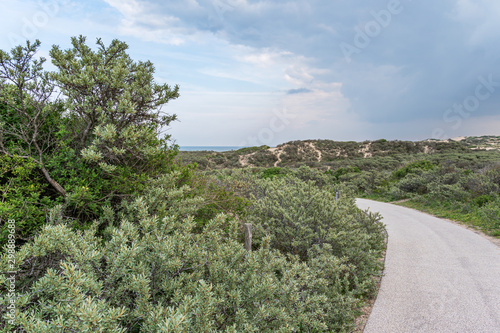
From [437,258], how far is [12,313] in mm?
7217

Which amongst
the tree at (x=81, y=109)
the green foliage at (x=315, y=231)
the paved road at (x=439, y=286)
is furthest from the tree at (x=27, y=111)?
the paved road at (x=439, y=286)

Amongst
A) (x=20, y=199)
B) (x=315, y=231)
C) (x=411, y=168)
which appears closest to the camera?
(x=20, y=199)

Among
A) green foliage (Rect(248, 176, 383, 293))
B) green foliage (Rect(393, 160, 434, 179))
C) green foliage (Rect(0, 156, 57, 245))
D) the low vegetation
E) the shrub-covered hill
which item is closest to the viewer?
the low vegetation

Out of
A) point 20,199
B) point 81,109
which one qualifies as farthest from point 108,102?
point 20,199

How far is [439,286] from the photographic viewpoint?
14.8 ft

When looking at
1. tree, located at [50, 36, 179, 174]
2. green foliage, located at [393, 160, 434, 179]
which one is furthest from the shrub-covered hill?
tree, located at [50, 36, 179, 174]

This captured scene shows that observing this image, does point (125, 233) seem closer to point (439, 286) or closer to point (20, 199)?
point (20, 199)

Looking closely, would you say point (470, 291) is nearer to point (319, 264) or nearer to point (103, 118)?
point (319, 264)

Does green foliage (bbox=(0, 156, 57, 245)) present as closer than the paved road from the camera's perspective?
Yes

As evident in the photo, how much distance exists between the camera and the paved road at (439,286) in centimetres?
352

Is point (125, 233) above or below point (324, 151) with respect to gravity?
below

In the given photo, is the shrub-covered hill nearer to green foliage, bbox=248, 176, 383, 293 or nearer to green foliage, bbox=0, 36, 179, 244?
green foliage, bbox=248, 176, 383, 293

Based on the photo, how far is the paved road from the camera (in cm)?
352

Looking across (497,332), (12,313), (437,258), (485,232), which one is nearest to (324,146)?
(485,232)
